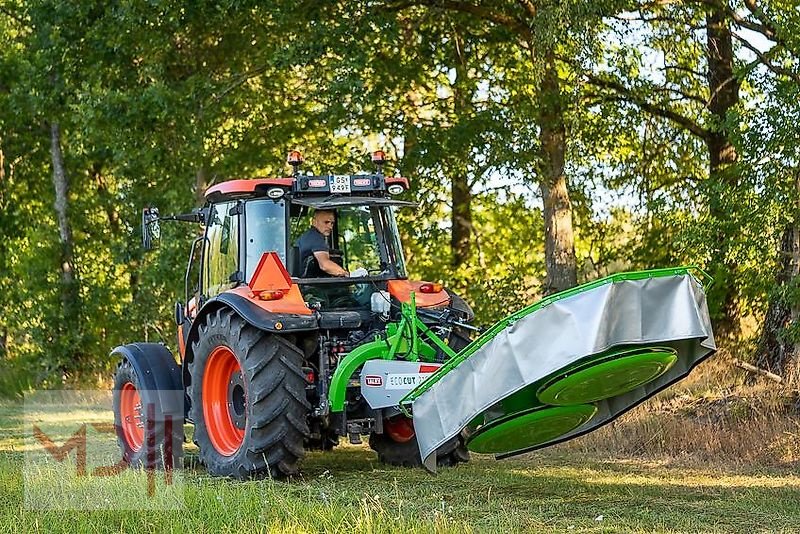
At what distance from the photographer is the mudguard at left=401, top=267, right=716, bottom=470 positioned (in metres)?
6.72

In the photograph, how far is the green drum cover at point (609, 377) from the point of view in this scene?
6906 millimetres

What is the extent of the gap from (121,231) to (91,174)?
2161 millimetres

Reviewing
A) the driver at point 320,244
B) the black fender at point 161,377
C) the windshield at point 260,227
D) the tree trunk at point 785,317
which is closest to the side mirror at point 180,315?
the black fender at point 161,377

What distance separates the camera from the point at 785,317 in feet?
38.3

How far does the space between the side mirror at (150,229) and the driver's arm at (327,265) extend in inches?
49.4

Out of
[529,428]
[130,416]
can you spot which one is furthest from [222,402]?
[529,428]

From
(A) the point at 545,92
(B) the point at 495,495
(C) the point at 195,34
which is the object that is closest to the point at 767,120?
(A) the point at 545,92

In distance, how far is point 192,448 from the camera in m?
11.0

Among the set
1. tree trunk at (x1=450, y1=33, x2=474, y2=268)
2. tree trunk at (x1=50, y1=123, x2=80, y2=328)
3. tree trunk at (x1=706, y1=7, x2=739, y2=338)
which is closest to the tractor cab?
tree trunk at (x1=706, y1=7, x2=739, y2=338)

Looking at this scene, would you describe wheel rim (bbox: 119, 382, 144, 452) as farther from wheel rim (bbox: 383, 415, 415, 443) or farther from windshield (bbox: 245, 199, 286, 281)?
wheel rim (bbox: 383, 415, 415, 443)

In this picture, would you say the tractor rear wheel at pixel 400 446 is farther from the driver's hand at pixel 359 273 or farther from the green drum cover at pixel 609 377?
the green drum cover at pixel 609 377

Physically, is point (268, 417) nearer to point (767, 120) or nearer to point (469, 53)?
point (767, 120)

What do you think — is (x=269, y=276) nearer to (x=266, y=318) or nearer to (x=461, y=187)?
(x=266, y=318)

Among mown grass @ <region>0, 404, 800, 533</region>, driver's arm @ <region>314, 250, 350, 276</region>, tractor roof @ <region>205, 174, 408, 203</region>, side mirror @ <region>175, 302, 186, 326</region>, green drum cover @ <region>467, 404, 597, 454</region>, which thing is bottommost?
mown grass @ <region>0, 404, 800, 533</region>
